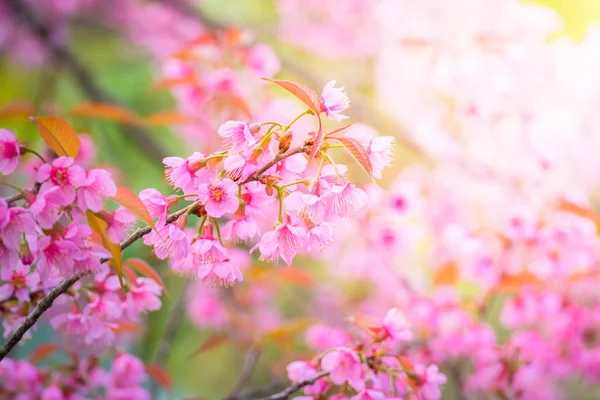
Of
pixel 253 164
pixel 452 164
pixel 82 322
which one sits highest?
pixel 452 164

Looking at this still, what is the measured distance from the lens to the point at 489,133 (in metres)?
1.60

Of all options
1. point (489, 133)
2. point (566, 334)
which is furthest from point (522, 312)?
point (489, 133)

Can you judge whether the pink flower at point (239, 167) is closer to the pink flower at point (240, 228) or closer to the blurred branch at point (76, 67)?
the pink flower at point (240, 228)

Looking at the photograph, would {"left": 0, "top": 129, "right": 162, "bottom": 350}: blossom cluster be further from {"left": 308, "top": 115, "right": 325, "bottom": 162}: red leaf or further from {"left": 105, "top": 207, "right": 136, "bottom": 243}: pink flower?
{"left": 308, "top": 115, "right": 325, "bottom": 162}: red leaf

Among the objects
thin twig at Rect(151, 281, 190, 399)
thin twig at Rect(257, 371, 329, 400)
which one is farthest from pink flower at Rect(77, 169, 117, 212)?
thin twig at Rect(151, 281, 190, 399)

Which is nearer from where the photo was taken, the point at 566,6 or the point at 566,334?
the point at 566,334

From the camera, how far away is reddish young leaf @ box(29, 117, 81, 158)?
1.96ft

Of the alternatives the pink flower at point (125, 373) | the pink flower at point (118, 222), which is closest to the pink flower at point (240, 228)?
the pink flower at point (118, 222)

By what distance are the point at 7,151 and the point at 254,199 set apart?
10.8 inches

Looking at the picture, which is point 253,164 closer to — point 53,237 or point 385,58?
point 53,237

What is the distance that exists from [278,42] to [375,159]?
224 centimetres

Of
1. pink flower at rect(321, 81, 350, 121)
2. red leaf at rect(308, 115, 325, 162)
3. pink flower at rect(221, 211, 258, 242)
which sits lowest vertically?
pink flower at rect(221, 211, 258, 242)

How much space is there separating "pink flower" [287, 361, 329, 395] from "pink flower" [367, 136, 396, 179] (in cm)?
29

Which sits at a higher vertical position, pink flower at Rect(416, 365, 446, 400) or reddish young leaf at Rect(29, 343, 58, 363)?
pink flower at Rect(416, 365, 446, 400)
